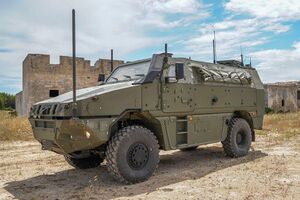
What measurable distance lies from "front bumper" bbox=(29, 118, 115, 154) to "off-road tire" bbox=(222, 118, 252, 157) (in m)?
3.63

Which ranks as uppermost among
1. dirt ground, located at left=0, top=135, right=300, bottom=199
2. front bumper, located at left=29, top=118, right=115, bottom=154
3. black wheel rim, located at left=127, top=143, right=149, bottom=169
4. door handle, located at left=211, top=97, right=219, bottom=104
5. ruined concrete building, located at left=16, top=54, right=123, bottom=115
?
ruined concrete building, located at left=16, top=54, right=123, bottom=115

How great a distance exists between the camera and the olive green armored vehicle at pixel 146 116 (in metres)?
5.98

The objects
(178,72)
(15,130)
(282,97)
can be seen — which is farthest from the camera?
(282,97)

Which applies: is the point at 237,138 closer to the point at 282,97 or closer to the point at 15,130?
the point at 15,130

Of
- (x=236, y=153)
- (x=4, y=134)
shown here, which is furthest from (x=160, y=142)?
(x=4, y=134)

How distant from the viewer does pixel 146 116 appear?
6.83 m

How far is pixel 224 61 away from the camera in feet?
32.1

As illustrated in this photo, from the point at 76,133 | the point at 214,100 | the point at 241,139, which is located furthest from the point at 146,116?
the point at 241,139

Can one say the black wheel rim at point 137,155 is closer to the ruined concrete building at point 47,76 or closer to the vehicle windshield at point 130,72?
the vehicle windshield at point 130,72

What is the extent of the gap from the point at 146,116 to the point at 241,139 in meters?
3.47

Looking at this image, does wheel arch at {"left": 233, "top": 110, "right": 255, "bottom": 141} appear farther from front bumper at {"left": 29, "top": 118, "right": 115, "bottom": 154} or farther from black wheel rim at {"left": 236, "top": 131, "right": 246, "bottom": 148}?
front bumper at {"left": 29, "top": 118, "right": 115, "bottom": 154}

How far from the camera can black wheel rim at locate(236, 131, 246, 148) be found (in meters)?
9.17

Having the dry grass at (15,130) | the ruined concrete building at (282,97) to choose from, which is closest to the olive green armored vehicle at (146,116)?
the dry grass at (15,130)

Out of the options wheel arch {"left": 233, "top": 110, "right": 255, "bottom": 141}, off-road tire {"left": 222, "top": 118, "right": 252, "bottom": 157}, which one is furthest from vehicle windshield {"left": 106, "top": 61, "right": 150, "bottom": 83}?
wheel arch {"left": 233, "top": 110, "right": 255, "bottom": 141}
